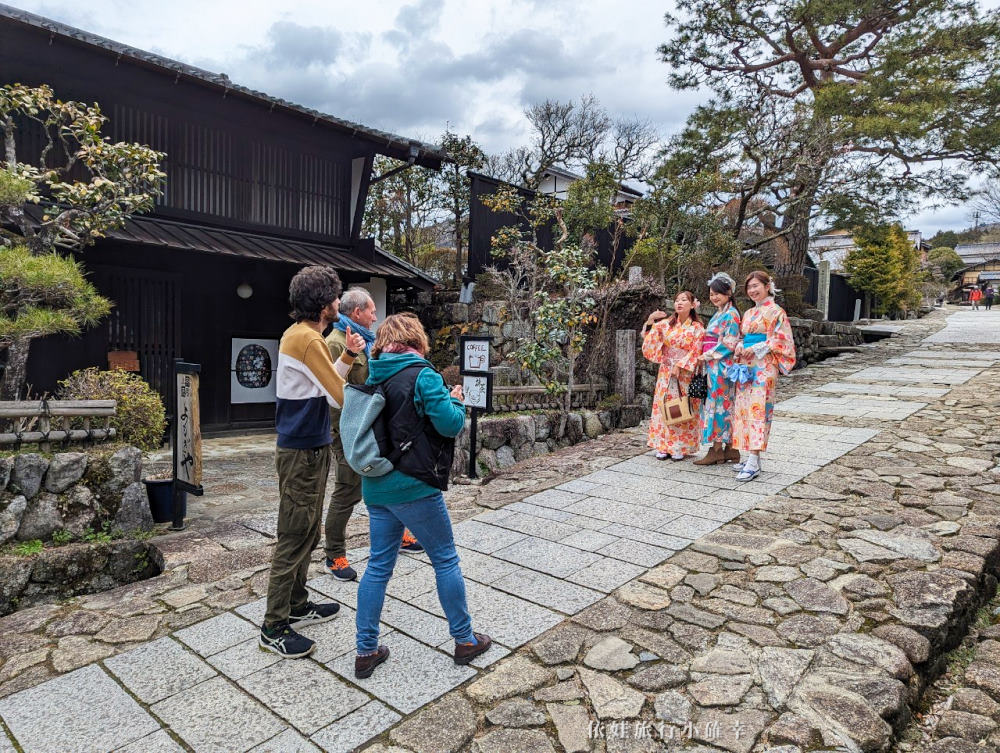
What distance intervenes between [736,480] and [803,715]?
3797 millimetres

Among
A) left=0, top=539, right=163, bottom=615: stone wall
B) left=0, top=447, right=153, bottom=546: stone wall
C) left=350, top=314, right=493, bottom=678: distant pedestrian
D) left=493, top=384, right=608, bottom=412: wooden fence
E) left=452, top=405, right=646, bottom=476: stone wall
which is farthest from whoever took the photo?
left=493, top=384, right=608, bottom=412: wooden fence

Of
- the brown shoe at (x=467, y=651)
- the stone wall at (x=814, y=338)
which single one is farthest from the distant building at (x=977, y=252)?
the brown shoe at (x=467, y=651)

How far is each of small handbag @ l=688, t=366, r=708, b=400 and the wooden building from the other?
6.67m

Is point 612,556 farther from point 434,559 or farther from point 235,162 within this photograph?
point 235,162

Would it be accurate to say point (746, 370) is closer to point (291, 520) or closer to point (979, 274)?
point (291, 520)

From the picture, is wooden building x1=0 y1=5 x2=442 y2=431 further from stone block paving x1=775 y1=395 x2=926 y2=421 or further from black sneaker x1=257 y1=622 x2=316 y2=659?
stone block paving x1=775 y1=395 x2=926 y2=421

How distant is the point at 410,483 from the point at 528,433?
20.0 feet

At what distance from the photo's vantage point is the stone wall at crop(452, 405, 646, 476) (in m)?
8.38

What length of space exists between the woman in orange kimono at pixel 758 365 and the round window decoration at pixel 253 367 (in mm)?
8855

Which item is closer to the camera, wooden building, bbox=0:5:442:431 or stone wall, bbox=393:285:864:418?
wooden building, bbox=0:5:442:431

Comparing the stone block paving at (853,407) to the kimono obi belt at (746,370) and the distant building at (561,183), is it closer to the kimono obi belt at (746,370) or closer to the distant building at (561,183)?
the kimono obi belt at (746,370)

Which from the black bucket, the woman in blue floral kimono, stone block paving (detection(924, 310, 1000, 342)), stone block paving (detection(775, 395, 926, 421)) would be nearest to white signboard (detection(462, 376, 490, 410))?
the woman in blue floral kimono

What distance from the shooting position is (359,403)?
3.02 m

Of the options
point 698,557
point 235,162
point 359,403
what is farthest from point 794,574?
point 235,162
